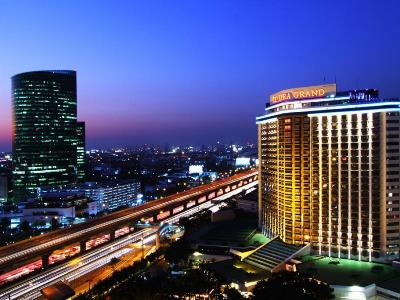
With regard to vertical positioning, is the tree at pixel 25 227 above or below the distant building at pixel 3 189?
below

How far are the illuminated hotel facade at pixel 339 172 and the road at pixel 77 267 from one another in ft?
66.3

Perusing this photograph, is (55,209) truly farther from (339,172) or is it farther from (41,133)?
(339,172)

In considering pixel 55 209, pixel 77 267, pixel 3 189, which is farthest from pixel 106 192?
pixel 77 267

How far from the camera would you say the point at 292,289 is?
3403 cm

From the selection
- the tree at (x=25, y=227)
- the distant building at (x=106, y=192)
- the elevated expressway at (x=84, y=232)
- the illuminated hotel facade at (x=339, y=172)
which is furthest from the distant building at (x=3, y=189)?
the illuminated hotel facade at (x=339, y=172)

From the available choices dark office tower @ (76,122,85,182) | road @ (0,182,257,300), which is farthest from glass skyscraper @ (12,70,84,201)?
road @ (0,182,257,300)

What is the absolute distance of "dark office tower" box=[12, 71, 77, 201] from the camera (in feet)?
397

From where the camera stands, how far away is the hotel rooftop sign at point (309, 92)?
48844mm

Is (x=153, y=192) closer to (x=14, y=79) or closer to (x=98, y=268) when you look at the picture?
(x=14, y=79)

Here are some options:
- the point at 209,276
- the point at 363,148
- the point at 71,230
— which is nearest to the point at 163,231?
the point at 71,230

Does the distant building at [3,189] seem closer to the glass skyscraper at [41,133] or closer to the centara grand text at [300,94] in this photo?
the glass skyscraper at [41,133]

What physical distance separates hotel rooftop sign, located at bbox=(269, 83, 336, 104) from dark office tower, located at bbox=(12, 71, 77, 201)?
3383 inches

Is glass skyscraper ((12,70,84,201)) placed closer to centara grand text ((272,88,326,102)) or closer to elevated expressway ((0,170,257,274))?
elevated expressway ((0,170,257,274))

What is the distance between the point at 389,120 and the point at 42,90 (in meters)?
103
